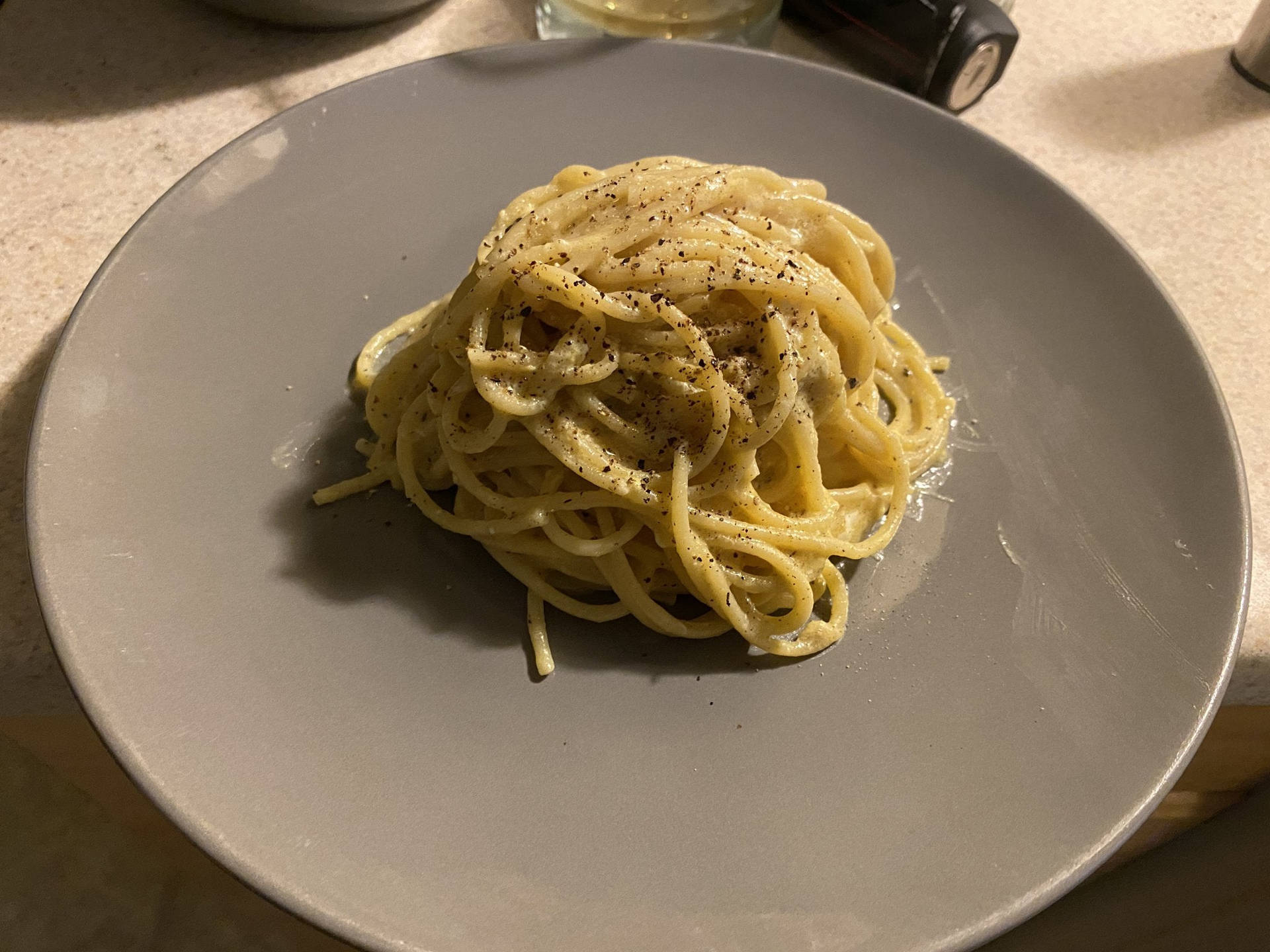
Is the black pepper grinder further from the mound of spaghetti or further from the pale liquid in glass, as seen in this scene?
the mound of spaghetti

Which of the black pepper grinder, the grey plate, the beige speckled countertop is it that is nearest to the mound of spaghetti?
the grey plate

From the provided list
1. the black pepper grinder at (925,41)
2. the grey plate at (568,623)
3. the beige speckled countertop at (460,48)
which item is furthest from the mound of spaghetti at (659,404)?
the black pepper grinder at (925,41)

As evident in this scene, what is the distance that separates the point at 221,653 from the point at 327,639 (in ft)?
0.44

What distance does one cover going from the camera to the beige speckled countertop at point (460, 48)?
1.74 m

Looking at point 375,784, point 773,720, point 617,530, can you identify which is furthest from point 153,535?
point 773,720

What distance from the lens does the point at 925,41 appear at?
6.97 feet

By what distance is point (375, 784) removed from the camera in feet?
3.67

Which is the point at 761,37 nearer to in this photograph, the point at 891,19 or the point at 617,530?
the point at 891,19

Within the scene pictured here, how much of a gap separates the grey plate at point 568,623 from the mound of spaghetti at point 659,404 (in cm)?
7

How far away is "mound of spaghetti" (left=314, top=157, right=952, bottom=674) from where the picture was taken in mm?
1333

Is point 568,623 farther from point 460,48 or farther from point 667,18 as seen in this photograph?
point 460,48

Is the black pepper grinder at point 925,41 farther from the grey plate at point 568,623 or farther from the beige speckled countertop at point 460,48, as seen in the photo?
the grey plate at point 568,623

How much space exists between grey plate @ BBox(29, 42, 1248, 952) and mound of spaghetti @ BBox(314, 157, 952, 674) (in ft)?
0.24

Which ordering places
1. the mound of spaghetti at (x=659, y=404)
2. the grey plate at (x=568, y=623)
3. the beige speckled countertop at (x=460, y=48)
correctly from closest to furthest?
→ the grey plate at (x=568, y=623) < the mound of spaghetti at (x=659, y=404) < the beige speckled countertop at (x=460, y=48)
